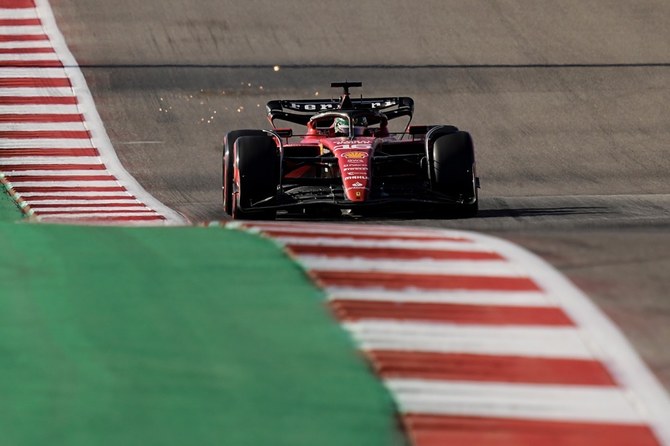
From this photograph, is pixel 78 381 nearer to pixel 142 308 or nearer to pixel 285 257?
pixel 142 308

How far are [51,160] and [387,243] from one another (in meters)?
8.94

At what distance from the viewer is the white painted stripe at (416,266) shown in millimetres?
5504

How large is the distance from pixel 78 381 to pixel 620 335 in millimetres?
1850

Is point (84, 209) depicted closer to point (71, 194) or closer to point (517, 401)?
point (71, 194)

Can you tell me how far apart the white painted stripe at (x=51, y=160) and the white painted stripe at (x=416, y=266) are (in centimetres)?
889

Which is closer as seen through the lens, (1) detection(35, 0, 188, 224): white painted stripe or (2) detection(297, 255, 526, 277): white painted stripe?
(2) detection(297, 255, 526, 277): white painted stripe

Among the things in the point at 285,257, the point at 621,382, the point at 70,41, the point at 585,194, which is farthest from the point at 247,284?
the point at 70,41

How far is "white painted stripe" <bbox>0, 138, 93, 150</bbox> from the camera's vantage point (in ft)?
48.2

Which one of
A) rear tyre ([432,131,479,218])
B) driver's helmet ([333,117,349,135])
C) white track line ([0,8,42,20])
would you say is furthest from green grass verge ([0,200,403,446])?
white track line ([0,8,42,20])

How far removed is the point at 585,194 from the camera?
540 inches

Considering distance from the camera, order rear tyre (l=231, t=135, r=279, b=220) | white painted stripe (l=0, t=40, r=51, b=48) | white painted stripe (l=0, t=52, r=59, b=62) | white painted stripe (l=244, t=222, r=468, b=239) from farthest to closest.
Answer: white painted stripe (l=0, t=40, r=51, b=48)
white painted stripe (l=0, t=52, r=59, b=62)
rear tyre (l=231, t=135, r=279, b=220)
white painted stripe (l=244, t=222, r=468, b=239)

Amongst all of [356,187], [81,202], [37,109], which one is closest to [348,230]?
[356,187]

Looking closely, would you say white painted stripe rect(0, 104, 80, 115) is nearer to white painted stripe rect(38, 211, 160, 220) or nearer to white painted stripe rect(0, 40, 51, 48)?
white painted stripe rect(0, 40, 51, 48)

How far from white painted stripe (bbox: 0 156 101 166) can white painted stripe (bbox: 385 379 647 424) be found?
1002 cm
